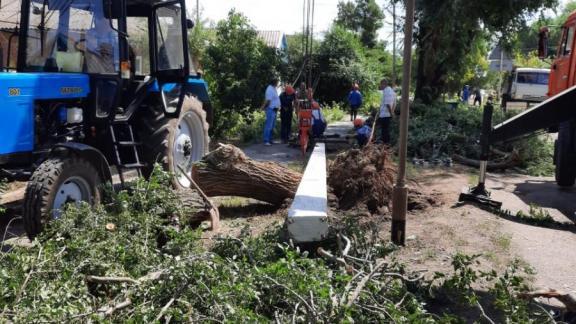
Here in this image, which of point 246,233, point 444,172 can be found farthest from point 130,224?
point 444,172

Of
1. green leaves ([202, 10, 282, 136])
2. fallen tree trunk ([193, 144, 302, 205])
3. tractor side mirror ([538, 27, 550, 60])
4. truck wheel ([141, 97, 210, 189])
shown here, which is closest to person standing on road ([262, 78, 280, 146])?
green leaves ([202, 10, 282, 136])

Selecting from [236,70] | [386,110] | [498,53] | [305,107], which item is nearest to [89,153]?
[305,107]

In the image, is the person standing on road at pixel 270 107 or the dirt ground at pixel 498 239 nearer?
the dirt ground at pixel 498 239

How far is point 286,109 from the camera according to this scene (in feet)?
49.6

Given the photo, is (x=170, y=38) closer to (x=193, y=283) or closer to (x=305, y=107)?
(x=193, y=283)

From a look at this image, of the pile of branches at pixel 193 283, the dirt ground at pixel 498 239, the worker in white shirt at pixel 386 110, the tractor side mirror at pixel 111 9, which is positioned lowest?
the dirt ground at pixel 498 239

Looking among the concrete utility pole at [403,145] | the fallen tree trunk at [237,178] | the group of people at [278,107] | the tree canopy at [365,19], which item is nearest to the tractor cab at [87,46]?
the fallen tree trunk at [237,178]

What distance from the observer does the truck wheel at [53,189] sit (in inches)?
205

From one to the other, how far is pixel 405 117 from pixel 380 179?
1.90 m

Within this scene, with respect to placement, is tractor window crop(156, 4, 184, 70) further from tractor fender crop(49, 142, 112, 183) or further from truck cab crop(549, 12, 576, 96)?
truck cab crop(549, 12, 576, 96)

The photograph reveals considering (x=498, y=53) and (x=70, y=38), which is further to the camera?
(x=498, y=53)

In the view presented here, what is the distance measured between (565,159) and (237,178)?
5315 mm

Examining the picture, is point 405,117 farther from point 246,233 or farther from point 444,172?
point 444,172

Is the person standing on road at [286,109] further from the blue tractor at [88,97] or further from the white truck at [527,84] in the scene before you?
the white truck at [527,84]
